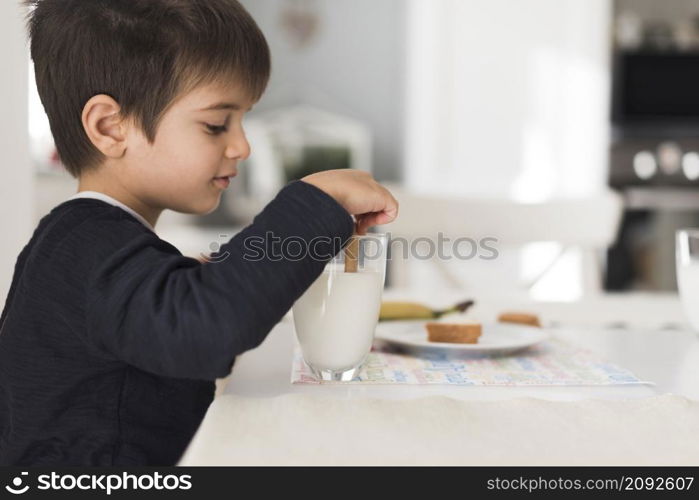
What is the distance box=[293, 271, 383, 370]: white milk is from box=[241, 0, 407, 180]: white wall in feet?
13.4

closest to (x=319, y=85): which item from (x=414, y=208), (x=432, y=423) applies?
(x=414, y=208)

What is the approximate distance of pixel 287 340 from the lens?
0.90m

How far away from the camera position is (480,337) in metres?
0.86

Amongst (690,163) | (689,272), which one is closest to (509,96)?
(690,163)

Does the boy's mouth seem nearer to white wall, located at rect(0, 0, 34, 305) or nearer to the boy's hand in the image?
the boy's hand

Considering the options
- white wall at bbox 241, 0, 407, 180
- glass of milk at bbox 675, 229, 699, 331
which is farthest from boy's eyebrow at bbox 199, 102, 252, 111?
white wall at bbox 241, 0, 407, 180

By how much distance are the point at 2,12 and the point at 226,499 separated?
1191mm

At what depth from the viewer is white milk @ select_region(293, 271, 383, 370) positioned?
67 cm

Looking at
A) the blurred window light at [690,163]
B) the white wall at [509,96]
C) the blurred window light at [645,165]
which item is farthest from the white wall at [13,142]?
the blurred window light at [690,163]

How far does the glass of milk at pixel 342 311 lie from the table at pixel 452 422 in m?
0.03

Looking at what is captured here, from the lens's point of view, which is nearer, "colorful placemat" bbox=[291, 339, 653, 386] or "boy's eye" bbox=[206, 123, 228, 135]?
"colorful placemat" bbox=[291, 339, 653, 386]

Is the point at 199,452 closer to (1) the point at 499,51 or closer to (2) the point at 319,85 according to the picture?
(1) the point at 499,51

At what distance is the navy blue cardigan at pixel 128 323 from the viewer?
1.95 feet

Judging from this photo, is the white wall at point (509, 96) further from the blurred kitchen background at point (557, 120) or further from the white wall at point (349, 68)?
the white wall at point (349, 68)
